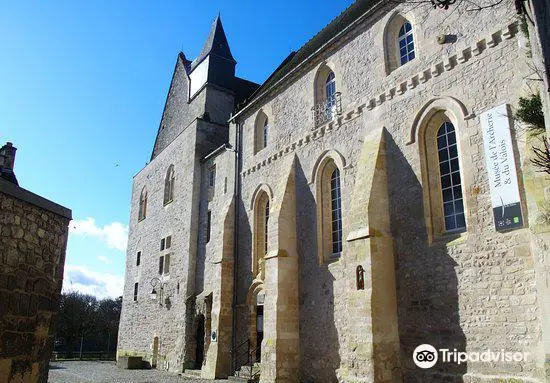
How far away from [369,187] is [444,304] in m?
3.31

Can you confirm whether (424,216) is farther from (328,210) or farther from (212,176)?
(212,176)

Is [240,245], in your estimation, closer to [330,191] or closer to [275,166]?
[275,166]

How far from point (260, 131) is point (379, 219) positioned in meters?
8.36

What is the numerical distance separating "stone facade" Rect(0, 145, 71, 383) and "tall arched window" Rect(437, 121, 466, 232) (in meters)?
8.26

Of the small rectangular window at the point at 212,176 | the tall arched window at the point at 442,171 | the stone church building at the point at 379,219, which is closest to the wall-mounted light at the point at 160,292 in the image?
the stone church building at the point at 379,219

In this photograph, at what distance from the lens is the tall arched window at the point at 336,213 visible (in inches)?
542

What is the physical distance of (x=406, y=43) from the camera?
42.1ft

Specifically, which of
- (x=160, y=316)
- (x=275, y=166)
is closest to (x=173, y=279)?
(x=160, y=316)

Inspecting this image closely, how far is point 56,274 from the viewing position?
755 cm

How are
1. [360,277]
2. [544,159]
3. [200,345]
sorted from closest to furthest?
[544,159], [360,277], [200,345]

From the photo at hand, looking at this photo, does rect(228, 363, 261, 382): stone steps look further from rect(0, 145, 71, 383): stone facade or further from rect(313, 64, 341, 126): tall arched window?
rect(0, 145, 71, 383): stone facade

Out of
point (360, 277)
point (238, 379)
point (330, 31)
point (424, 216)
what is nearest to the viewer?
point (424, 216)

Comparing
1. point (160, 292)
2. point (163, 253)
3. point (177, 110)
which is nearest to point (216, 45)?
point (177, 110)
